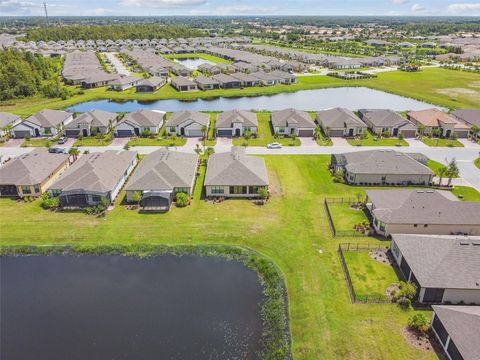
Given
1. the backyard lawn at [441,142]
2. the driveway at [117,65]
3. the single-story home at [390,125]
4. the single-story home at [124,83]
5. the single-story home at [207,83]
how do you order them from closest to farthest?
the backyard lawn at [441,142]
the single-story home at [390,125]
the single-story home at [124,83]
the single-story home at [207,83]
the driveway at [117,65]

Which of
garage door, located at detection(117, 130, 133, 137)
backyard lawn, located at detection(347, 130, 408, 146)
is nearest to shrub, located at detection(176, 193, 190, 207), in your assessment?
garage door, located at detection(117, 130, 133, 137)

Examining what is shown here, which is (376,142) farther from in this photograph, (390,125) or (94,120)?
(94,120)

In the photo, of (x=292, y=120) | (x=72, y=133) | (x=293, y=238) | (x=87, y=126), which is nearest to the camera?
(x=293, y=238)

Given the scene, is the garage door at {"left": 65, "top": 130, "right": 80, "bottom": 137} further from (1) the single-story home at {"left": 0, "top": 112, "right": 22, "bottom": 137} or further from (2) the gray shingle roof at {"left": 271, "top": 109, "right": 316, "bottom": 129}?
(2) the gray shingle roof at {"left": 271, "top": 109, "right": 316, "bottom": 129}

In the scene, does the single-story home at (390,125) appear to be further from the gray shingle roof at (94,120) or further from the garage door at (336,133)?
the gray shingle roof at (94,120)

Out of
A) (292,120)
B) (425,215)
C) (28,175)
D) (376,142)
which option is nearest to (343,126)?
(376,142)

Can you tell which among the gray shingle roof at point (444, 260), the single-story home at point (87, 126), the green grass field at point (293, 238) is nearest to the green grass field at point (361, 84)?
the single-story home at point (87, 126)
